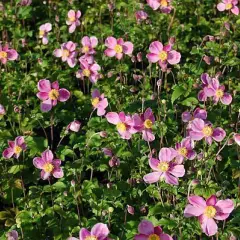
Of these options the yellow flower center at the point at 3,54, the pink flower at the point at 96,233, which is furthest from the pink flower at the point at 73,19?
the pink flower at the point at 96,233

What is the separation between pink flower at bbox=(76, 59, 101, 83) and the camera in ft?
11.0

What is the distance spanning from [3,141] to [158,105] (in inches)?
37.0

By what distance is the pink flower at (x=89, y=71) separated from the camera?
11.0 ft

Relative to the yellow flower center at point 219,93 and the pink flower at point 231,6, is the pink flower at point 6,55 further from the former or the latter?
→ the pink flower at point 231,6

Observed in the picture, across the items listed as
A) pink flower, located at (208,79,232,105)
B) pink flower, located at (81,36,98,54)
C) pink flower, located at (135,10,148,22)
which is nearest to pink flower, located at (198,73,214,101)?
pink flower, located at (208,79,232,105)

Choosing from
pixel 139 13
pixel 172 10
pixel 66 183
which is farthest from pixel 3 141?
pixel 172 10

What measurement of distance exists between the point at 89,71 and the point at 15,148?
2.81 feet

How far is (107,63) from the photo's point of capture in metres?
3.63

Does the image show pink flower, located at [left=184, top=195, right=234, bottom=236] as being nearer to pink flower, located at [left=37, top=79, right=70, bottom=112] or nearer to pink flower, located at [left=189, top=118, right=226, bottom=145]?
pink flower, located at [left=189, top=118, right=226, bottom=145]

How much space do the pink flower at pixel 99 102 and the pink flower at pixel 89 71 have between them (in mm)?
294

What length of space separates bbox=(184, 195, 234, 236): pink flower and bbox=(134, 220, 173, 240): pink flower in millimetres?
134

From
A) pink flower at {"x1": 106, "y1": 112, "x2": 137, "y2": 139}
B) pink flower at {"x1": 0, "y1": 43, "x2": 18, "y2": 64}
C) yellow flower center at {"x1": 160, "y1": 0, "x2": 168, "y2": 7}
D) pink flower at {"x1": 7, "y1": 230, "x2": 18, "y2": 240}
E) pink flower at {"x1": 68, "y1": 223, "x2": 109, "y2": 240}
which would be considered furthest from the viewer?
yellow flower center at {"x1": 160, "y1": 0, "x2": 168, "y2": 7}

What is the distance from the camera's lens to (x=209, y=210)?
219 cm

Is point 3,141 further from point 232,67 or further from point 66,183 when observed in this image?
point 232,67
